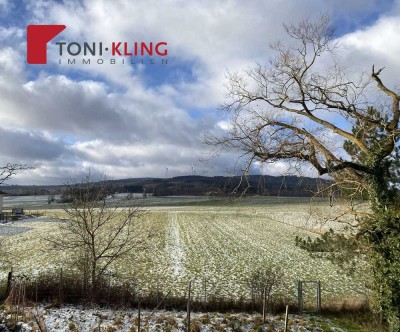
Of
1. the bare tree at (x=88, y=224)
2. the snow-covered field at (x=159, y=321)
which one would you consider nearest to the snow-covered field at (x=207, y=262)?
the snow-covered field at (x=159, y=321)

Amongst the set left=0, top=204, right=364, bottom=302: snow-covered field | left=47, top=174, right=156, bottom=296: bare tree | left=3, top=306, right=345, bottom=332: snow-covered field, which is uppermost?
left=47, top=174, right=156, bottom=296: bare tree

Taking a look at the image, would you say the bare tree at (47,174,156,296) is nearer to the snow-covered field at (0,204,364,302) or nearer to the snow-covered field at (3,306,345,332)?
the snow-covered field at (3,306,345,332)

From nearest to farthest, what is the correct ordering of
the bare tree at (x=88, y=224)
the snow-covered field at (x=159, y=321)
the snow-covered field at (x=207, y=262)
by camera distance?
the snow-covered field at (x=159, y=321), the bare tree at (x=88, y=224), the snow-covered field at (x=207, y=262)

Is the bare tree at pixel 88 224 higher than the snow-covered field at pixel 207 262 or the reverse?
higher

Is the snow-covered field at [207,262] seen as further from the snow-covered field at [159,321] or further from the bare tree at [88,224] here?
the bare tree at [88,224]

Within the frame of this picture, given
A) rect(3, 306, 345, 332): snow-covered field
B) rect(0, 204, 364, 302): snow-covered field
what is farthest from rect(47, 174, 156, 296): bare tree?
rect(0, 204, 364, 302): snow-covered field

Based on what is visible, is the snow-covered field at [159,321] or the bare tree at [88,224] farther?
the bare tree at [88,224]

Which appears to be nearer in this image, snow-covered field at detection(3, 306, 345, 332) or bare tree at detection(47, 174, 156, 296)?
snow-covered field at detection(3, 306, 345, 332)

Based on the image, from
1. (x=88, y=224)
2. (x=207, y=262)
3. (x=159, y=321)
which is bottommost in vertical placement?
(x=207, y=262)

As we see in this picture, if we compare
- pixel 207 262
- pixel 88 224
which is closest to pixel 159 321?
pixel 88 224

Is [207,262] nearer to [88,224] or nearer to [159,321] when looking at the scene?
[88,224]

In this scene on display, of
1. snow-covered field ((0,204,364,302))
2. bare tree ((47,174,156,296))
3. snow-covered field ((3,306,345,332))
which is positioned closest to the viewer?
snow-covered field ((3,306,345,332))

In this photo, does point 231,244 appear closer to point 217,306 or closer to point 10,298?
point 217,306

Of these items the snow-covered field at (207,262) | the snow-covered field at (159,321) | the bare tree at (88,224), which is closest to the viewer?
the snow-covered field at (159,321)
